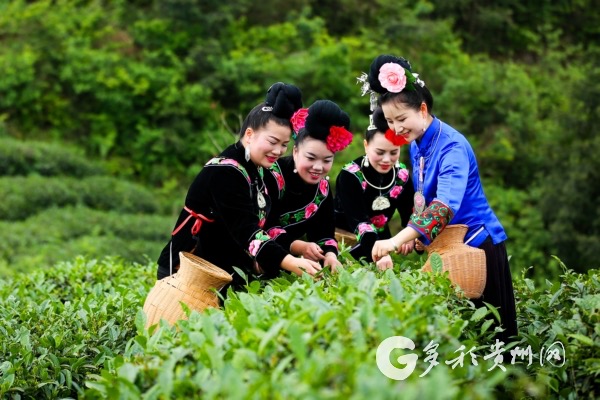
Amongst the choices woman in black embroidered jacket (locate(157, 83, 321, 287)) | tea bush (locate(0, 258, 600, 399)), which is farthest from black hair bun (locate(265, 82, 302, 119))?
tea bush (locate(0, 258, 600, 399))

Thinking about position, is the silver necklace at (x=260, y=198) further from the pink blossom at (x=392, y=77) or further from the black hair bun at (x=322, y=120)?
the pink blossom at (x=392, y=77)

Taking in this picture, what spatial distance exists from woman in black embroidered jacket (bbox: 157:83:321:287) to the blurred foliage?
9.83 metres

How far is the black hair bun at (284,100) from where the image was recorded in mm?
3742

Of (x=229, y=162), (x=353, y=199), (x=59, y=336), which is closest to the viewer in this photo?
(x=59, y=336)

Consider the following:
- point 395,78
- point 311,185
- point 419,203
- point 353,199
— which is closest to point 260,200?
point 311,185

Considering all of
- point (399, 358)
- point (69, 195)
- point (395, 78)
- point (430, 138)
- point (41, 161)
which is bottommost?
point (69, 195)

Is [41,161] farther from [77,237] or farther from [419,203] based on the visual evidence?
[419,203]

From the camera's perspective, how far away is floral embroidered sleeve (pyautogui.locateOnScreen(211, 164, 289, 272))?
3.62m

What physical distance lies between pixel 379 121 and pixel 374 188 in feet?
1.25

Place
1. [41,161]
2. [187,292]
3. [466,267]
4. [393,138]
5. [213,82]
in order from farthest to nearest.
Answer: [213,82] → [41,161] → [393,138] → [187,292] → [466,267]

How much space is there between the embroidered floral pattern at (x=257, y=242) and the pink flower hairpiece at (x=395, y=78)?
2.56 ft

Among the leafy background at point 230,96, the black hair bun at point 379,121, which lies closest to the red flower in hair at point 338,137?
the black hair bun at point 379,121

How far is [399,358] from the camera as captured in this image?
218 cm

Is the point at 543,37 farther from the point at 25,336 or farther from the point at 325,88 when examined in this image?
the point at 25,336
